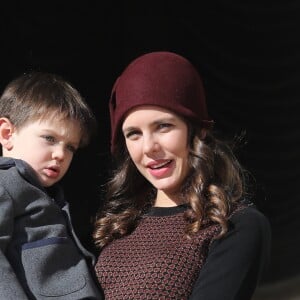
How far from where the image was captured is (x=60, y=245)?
6.16ft

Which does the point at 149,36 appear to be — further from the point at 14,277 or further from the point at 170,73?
the point at 14,277

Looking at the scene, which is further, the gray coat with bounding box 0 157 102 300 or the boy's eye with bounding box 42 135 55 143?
the boy's eye with bounding box 42 135 55 143

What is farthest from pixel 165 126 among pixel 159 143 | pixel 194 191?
pixel 194 191

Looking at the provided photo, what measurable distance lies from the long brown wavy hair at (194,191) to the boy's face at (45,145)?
0.21m

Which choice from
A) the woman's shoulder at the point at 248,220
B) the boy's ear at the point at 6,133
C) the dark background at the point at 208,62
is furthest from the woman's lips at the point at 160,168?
the dark background at the point at 208,62

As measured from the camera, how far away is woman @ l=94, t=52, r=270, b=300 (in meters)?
1.75

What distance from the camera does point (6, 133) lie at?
6.75 feet

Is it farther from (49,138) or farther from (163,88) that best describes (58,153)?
(163,88)

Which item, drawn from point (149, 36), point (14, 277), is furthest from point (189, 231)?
point (149, 36)

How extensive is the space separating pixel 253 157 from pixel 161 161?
148cm

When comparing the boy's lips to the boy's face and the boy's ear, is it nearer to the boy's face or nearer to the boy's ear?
the boy's face

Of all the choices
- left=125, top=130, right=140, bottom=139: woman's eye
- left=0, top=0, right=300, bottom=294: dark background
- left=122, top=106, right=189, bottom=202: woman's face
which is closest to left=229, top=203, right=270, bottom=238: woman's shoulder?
left=122, top=106, right=189, bottom=202: woman's face

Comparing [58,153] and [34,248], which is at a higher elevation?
[58,153]

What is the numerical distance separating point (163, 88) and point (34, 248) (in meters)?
0.55
